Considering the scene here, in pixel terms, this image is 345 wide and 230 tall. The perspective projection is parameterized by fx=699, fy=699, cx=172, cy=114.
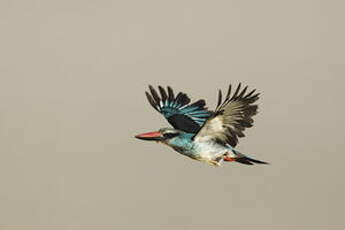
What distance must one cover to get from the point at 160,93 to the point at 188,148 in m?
0.76

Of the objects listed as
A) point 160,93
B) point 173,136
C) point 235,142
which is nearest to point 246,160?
point 235,142

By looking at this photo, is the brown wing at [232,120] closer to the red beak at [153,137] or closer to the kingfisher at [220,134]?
the kingfisher at [220,134]

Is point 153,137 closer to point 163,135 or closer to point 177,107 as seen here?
point 163,135

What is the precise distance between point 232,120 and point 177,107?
806mm

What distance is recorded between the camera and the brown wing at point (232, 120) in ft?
9.80

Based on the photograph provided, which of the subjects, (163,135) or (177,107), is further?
(177,107)

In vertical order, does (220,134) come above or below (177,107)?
below

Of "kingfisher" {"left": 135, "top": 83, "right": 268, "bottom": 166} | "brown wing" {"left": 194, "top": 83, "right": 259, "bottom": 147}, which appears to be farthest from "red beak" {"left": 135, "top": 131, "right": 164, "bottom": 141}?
"brown wing" {"left": 194, "top": 83, "right": 259, "bottom": 147}

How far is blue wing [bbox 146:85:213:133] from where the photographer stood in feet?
11.5

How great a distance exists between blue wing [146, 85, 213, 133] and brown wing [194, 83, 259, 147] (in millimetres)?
425

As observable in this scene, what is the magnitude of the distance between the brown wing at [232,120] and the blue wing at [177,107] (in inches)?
16.7

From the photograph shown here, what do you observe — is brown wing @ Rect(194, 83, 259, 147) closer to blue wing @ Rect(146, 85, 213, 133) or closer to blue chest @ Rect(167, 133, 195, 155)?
blue chest @ Rect(167, 133, 195, 155)

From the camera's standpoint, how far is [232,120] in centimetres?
300

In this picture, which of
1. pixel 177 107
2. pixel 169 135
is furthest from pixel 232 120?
pixel 177 107
